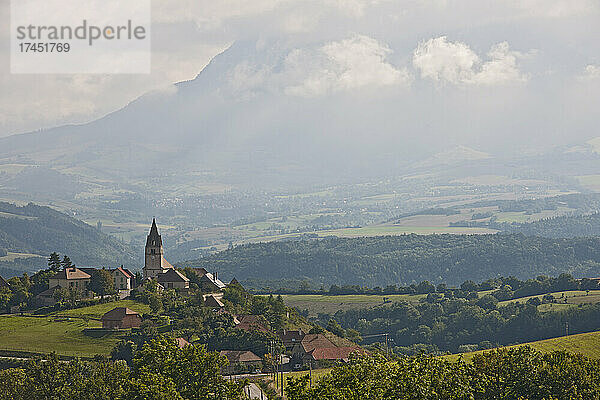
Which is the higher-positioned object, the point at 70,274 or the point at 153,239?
the point at 153,239

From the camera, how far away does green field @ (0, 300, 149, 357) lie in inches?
3548

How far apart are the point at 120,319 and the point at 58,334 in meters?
6.86

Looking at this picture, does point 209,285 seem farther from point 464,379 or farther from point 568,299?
point 464,379

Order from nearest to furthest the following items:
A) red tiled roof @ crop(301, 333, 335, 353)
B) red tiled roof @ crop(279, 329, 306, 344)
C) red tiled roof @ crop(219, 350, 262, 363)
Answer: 1. red tiled roof @ crop(219, 350, 262, 363)
2. red tiled roof @ crop(301, 333, 335, 353)
3. red tiled roof @ crop(279, 329, 306, 344)

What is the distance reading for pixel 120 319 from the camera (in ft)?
320

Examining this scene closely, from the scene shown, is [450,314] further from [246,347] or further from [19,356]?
[19,356]

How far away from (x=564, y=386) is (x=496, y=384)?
401cm

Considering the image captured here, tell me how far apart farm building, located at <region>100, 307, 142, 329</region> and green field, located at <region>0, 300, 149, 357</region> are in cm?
165

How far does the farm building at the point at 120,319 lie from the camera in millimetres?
97375

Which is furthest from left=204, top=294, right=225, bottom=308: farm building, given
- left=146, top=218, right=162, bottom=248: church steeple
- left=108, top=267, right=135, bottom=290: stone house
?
left=146, top=218, right=162, bottom=248: church steeple

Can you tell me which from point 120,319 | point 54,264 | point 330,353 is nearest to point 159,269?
point 54,264

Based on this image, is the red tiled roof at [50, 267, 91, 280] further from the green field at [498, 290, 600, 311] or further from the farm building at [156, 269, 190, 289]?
the green field at [498, 290, 600, 311]

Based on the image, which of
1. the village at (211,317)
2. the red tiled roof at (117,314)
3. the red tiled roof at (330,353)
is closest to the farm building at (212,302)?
the village at (211,317)

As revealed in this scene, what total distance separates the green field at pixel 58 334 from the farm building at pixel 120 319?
1.65m
